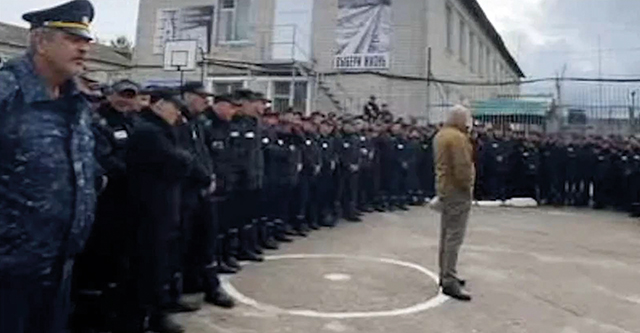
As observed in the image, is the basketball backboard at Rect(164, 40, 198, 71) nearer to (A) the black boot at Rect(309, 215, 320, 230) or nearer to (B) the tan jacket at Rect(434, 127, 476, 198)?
(A) the black boot at Rect(309, 215, 320, 230)

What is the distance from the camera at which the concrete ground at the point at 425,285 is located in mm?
5668

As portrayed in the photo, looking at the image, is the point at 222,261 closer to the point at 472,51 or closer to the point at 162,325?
the point at 162,325

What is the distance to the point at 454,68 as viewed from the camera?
25266 millimetres

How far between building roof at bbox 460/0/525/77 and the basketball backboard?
10.8 meters

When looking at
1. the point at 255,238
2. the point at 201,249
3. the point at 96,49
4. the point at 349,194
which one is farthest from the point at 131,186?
the point at 96,49

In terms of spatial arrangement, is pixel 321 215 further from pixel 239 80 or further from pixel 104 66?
pixel 104 66

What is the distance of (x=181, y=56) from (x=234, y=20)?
8.89 feet

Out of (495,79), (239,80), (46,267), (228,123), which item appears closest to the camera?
(46,267)

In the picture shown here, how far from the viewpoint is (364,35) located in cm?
2133

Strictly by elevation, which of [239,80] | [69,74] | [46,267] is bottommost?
[46,267]

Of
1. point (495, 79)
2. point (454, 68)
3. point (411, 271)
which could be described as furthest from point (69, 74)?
point (495, 79)

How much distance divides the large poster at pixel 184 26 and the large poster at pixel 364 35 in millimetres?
4973

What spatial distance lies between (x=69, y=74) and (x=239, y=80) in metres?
20.0

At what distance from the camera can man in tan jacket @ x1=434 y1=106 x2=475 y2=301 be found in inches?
252
